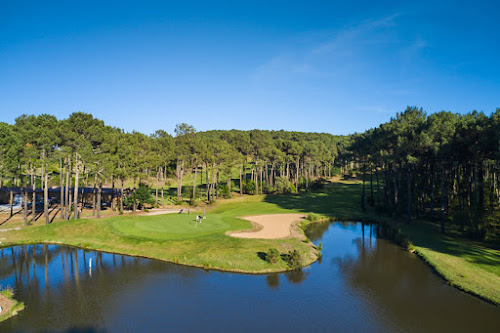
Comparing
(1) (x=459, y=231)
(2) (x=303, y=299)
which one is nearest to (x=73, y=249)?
(2) (x=303, y=299)

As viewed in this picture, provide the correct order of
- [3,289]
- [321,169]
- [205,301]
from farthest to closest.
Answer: [321,169], [3,289], [205,301]

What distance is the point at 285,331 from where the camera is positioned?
1628 cm

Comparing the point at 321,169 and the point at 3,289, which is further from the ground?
the point at 321,169

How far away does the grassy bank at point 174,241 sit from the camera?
88.1 feet

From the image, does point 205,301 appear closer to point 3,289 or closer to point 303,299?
point 303,299

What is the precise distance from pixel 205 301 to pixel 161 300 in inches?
115

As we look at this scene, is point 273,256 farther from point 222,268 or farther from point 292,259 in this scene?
point 222,268

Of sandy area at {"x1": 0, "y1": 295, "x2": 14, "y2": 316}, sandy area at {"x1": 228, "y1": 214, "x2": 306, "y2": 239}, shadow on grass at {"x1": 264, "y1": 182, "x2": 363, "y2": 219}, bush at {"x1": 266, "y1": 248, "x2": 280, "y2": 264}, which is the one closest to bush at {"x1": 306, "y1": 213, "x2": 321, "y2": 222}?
sandy area at {"x1": 228, "y1": 214, "x2": 306, "y2": 239}

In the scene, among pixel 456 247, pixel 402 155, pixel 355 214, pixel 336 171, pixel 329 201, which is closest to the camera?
pixel 456 247

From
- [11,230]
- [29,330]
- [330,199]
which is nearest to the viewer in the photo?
[29,330]

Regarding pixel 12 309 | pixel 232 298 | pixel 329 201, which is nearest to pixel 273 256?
pixel 232 298

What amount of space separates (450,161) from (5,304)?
47044 millimetres

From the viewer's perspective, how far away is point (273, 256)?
26.7 meters

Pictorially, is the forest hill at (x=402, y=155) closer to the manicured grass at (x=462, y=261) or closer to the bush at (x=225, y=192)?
the manicured grass at (x=462, y=261)
